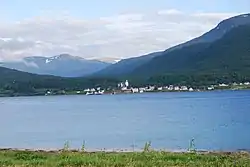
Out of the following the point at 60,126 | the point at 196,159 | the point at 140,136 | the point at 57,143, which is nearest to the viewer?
the point at 196,159

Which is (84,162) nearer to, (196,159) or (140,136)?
(196,159)

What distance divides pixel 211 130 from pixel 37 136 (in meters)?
22.5

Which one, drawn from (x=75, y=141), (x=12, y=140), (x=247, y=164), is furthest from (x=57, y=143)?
(x=247, y=164)

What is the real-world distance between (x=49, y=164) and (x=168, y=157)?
5573 millimetres

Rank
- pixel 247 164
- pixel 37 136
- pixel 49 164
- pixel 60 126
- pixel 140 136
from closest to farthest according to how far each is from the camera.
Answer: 1. pixel 247 164
2. pixel 49 164
3. pixel 140 136
4. pixel 37 136
5. pixel 60 126

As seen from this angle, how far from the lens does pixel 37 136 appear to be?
72000 millimetres

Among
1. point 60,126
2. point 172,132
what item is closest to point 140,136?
point 172,132

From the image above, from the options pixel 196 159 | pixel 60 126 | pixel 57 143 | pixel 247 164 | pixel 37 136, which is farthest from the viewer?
pixel 60 126

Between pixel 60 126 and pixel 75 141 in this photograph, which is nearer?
pixel 75 141

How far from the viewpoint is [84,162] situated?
22.2 metres

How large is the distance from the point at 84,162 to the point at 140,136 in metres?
44.8

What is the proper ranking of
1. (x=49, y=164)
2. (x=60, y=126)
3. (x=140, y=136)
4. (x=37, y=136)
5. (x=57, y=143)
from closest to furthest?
(x=49, y=164) < (x=57, y=143) < (x=140, y=136) < (x=37, y=136) < (x=60, y=126)

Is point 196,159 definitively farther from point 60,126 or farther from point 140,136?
point 60,126

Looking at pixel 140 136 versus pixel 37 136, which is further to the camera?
pixel 37 136
